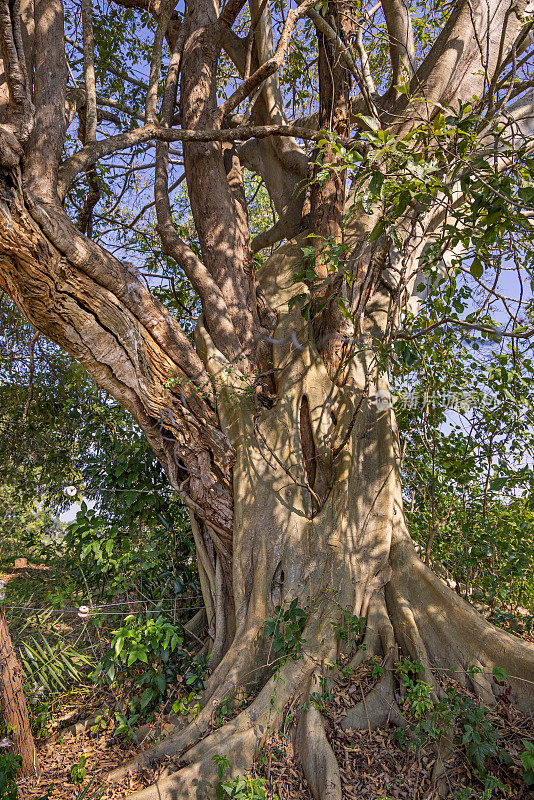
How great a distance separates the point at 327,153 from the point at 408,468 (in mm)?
2957

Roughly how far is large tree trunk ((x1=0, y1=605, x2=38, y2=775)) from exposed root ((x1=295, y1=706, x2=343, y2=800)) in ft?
5.34

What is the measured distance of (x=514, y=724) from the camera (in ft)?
9.40

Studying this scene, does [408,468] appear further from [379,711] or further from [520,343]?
[379,711]

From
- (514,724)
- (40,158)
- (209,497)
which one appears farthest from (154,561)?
(40,158)

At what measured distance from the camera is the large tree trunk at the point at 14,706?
295 centimetres

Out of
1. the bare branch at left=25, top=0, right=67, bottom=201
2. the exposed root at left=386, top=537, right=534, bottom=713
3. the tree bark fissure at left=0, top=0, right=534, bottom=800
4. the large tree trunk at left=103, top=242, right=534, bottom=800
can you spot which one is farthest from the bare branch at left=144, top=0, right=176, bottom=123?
the exposed root at left=386, top=537, right=534, bottom=713

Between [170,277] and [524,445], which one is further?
[170,277]

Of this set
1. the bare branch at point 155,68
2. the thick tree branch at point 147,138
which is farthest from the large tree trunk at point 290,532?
the bare branch at point 155,68

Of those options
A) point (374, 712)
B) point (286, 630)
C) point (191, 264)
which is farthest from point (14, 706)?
point (191, 264)

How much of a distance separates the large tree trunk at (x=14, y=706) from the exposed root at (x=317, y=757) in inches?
64.1

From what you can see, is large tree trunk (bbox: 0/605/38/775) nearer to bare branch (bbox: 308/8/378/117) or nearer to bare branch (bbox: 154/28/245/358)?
bare branch (bbox: 154/28/245/358)

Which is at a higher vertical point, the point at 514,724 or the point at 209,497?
the point at 209,497

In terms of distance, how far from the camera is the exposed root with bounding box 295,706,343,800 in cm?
262

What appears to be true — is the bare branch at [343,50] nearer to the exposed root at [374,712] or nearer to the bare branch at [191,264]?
the bare branch at [191,264]
